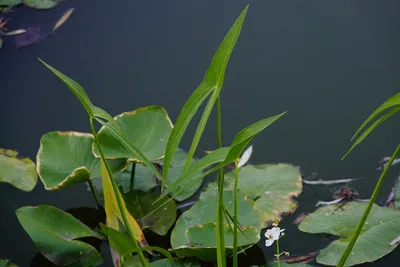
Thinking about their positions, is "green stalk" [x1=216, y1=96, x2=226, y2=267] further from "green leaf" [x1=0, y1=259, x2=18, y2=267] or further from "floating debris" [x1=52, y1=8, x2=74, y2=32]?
"floating debris" [x1=52, y1=8, x2=74, y2=32]

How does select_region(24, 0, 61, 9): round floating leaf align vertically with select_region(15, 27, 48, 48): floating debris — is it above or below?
above

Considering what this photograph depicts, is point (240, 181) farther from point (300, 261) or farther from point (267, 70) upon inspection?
point (267, 70)

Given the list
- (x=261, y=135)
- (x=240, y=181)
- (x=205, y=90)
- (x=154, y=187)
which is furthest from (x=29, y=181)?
(x=205, y=90)

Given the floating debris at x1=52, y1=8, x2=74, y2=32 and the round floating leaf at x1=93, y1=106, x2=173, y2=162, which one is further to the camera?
the floating debris at x1=52, y1=8, x2=74, y2=32

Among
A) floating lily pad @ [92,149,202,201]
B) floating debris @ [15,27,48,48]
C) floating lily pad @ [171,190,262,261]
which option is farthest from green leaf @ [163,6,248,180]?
floating debris @ [15,27,48,48]

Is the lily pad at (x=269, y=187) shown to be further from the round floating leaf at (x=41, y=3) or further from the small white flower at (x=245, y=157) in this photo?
the round floating leaf at (x=41, y=3)

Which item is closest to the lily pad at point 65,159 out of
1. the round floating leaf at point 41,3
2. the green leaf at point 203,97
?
the green leaf at point 203,97

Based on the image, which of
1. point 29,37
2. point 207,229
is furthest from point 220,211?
point 29,37
